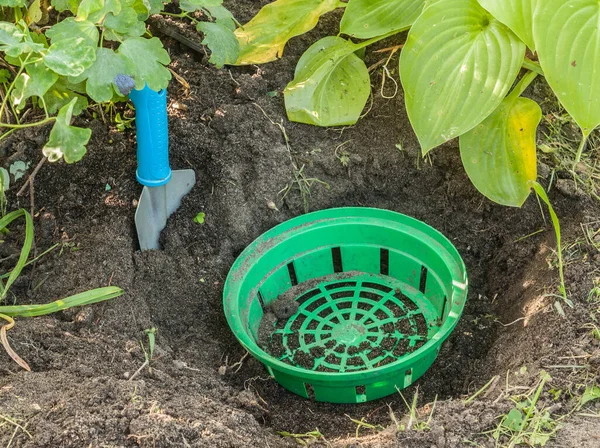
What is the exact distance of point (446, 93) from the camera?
1651mm

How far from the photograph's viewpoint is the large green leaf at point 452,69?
64.5 inches

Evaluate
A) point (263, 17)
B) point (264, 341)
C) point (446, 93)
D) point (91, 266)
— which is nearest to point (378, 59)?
point (263, 17)

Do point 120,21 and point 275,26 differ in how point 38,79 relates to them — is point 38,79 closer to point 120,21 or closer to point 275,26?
point 120,21

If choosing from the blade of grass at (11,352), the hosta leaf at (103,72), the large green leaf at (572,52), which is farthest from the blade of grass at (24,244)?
the large green leaf at (572,52)

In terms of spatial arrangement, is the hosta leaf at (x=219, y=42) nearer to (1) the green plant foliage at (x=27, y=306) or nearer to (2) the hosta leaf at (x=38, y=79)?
(2) the hosta leaf at (x=38, y=79)

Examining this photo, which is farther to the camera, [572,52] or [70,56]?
[572,52]

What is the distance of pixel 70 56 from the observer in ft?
4.33

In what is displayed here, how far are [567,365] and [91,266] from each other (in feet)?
3.34

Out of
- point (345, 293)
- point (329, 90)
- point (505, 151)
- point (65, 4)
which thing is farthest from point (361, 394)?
point (65, 4)

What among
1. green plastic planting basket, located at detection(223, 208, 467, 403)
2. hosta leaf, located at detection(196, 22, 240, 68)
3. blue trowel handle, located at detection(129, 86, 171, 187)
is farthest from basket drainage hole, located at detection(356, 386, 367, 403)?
hosta leaf, located at detection(196, 22, 240, 68)

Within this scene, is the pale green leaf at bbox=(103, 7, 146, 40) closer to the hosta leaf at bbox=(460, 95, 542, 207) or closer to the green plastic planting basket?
the green plastic planting basket

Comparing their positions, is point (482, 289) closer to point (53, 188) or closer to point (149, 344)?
point (149, 344)

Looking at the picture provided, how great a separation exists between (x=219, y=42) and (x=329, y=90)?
45 centimetres


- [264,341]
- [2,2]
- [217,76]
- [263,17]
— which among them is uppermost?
[2,2]
